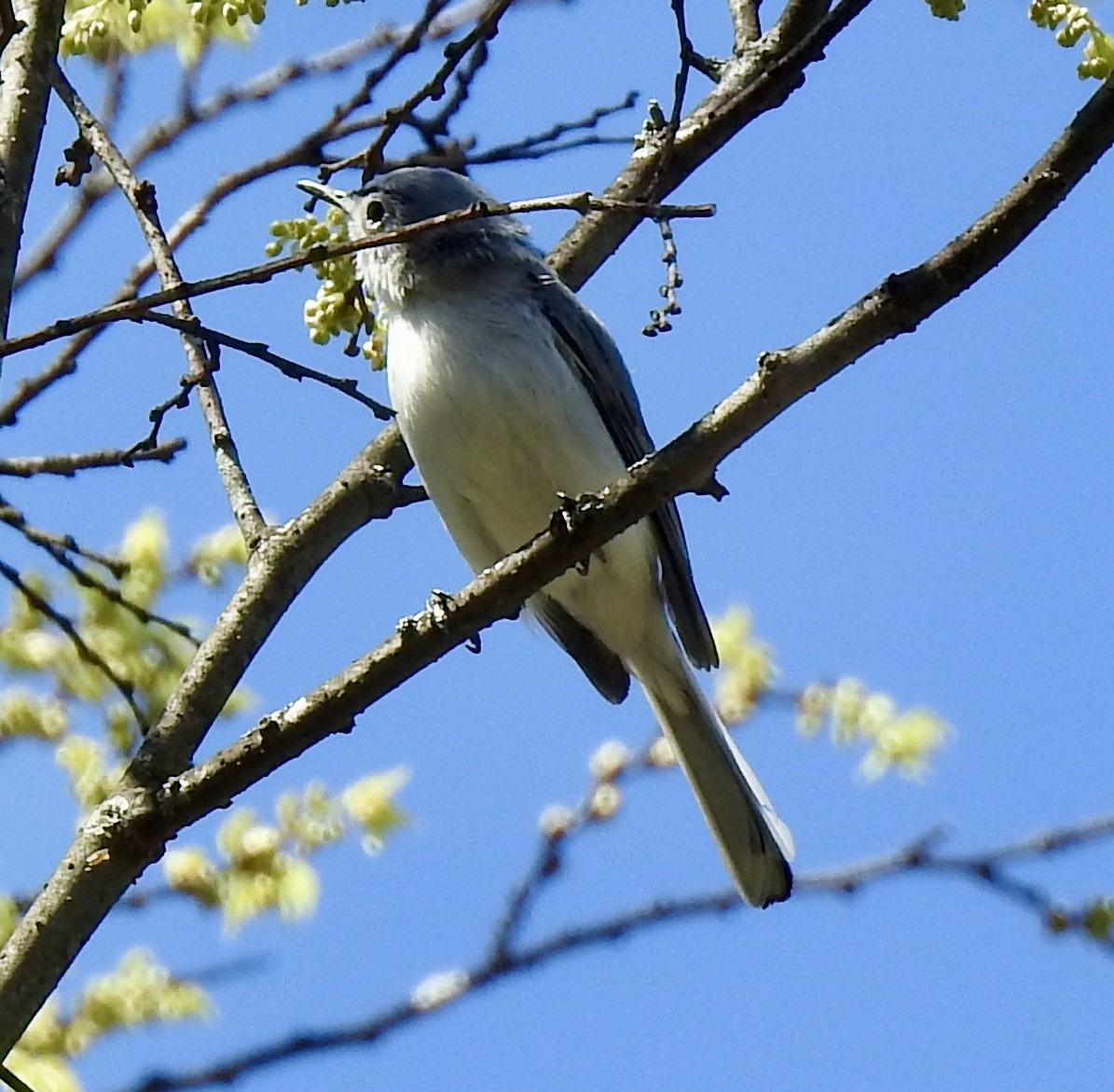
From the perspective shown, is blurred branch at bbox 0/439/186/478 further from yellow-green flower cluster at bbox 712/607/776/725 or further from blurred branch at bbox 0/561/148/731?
yellow-green flower cluster at bbox 712/607/776/725

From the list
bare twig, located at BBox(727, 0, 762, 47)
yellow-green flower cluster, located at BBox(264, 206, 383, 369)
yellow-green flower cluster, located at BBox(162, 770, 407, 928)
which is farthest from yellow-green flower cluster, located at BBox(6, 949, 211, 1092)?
bare twig, located at BBox(727, 0, 762, 47)

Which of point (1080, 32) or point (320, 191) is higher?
point (320, 191)

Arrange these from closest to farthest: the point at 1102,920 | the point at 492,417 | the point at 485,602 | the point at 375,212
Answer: the point at 485,602, the point at 1102,920, the point at 492,417, the point at 375,212

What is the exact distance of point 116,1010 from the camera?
11.1 feet

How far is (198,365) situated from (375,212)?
4.27 ft

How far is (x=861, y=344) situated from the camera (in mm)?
2055

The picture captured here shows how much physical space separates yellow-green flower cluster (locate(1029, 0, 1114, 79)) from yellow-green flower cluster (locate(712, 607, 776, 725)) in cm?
188

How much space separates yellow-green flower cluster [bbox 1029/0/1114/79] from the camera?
218 centimetres

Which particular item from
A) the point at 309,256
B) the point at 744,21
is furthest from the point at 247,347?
the point at 744,21

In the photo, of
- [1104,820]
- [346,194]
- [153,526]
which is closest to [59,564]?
[153,526]

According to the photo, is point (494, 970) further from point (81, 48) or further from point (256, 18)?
point (81, 48)

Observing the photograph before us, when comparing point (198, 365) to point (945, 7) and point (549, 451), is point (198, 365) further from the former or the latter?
point (945, 7)

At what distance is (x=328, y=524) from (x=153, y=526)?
3.34 feet

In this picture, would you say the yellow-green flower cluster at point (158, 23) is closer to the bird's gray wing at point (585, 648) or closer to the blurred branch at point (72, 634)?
the blurred branch at point (72, 634)
